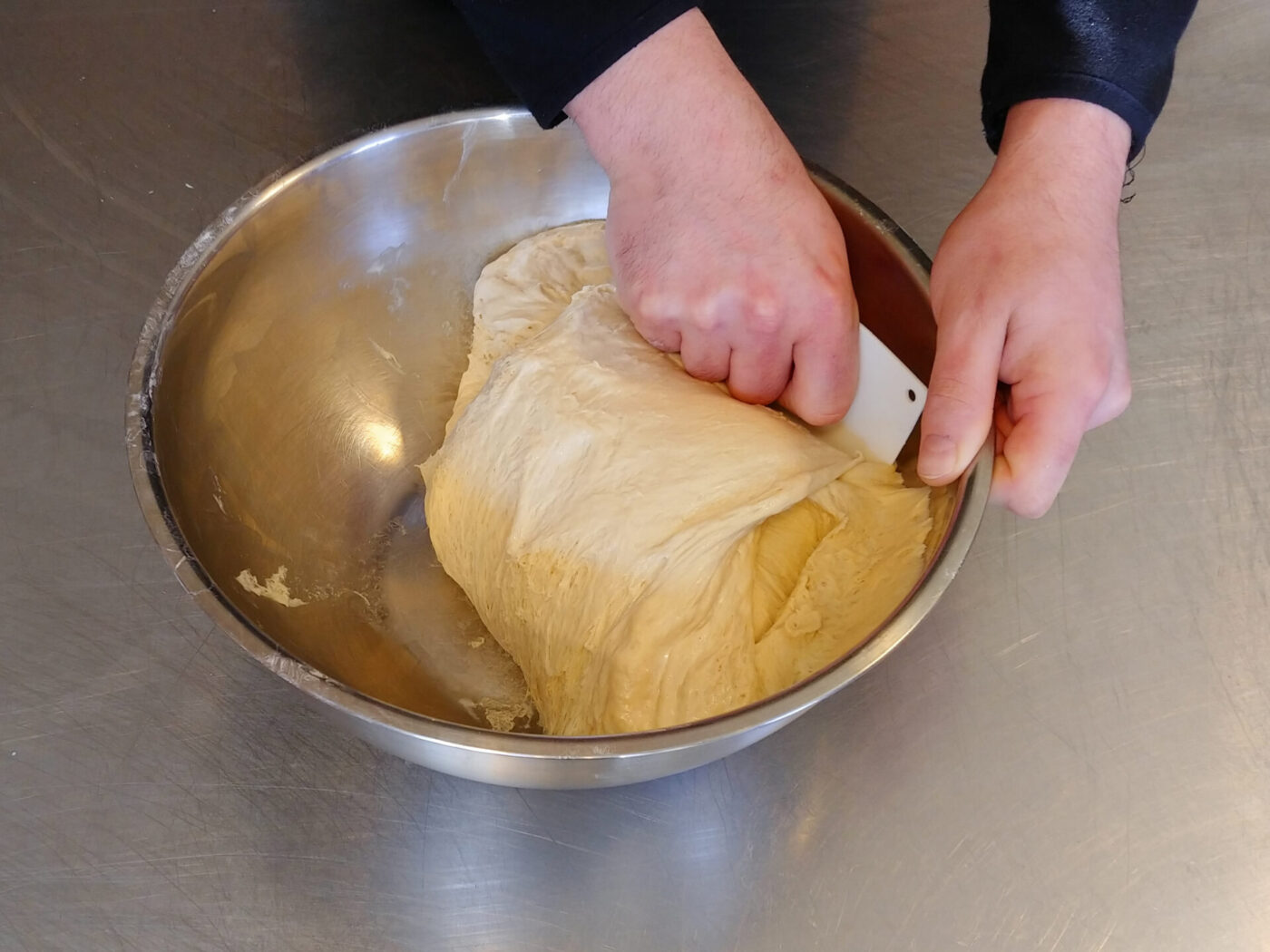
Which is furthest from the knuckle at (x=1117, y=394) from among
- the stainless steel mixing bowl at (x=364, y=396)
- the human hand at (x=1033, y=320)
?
the stainless steel mixing bowl at (x=364, y=396)

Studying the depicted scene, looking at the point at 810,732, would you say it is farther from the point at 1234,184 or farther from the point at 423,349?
the point at 1234,184

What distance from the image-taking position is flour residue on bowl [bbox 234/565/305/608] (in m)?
0.77

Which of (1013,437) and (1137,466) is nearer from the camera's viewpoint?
(1013,437)

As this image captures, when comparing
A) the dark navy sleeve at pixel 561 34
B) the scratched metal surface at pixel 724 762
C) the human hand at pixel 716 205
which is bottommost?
the scratched metal surface at pixel 724 762

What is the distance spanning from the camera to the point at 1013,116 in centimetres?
80

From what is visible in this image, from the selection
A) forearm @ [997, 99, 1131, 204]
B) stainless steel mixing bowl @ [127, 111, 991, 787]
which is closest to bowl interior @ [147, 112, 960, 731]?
stainless steel mixing bowl @ [127, 111, 991, 787]

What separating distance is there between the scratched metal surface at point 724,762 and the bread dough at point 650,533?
0.10m

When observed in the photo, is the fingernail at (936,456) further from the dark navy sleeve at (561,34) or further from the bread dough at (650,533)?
the dark navy sleeve at (561,34)

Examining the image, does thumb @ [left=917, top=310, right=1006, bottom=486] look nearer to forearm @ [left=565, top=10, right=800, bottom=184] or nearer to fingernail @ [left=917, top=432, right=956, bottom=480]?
fingernail @ [left=917, top=432, right=956, bottom=480]

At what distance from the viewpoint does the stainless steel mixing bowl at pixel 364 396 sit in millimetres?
693

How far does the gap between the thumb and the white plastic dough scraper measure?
6 centimetres

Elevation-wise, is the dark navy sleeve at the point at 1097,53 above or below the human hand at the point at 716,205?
below

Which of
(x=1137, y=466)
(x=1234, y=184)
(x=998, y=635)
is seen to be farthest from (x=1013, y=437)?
(x=1234, y=184)

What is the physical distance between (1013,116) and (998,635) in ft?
1.44
